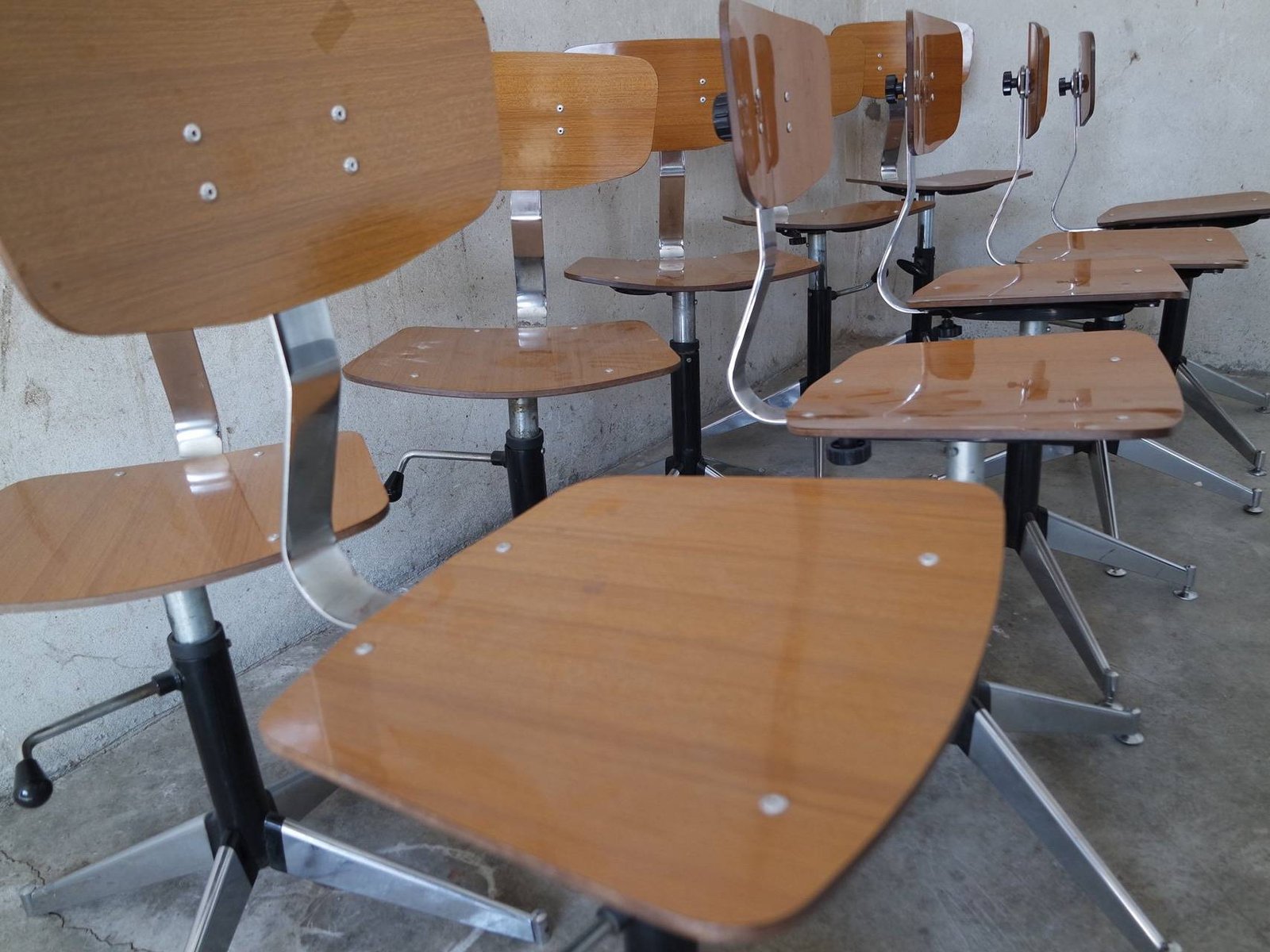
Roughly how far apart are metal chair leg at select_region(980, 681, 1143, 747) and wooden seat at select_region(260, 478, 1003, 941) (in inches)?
26.3

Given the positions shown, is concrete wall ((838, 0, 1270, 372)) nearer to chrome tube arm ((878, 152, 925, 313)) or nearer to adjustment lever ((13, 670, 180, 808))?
chrome tube arm ((878, 152, 925, 313))

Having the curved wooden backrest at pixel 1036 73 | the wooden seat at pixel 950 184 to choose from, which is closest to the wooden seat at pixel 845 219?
the wooden seat at pixel 950 184

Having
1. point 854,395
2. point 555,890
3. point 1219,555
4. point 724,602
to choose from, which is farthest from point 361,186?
point 1219,555

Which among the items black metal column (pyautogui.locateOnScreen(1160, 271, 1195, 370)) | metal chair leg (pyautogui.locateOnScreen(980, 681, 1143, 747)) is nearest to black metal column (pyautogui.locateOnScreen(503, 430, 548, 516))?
metal chair leg (pyautogui.locateOnScreen(980, 681, 1143, 747))

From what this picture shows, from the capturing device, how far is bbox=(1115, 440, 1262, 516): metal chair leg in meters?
2.23

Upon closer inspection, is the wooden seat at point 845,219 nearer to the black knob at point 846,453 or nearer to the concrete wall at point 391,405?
the concrete wall at point 391,405

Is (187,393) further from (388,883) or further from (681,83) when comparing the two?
(681,83)

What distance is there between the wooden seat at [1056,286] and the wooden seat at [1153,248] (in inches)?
6.8

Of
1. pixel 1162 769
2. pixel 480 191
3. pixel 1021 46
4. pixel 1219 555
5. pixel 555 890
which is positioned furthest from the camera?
pixel 1021 46

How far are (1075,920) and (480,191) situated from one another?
106 cm

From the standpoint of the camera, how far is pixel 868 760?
1.46ft

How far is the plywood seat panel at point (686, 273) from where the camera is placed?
6.22 feet

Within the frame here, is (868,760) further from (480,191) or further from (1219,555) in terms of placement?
(1219,555)

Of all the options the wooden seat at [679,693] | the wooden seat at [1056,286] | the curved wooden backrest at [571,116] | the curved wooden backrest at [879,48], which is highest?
the curved wooden backrest at [879,48]
